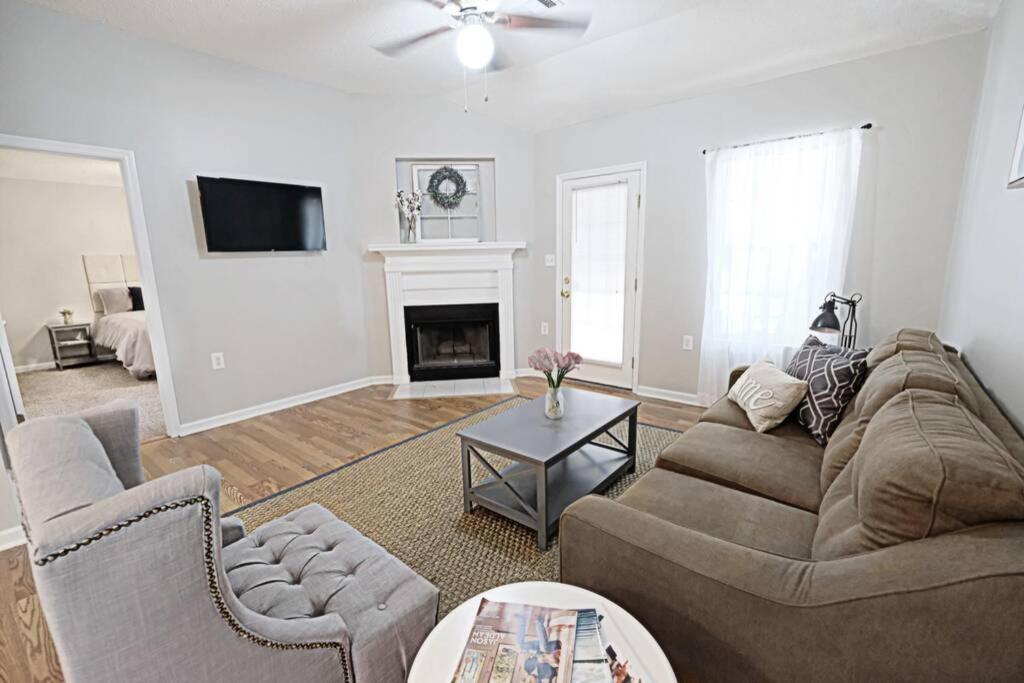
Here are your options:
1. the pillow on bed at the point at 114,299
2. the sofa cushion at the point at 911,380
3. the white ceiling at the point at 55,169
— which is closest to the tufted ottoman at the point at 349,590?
the sofa cushion at the point at 911,380

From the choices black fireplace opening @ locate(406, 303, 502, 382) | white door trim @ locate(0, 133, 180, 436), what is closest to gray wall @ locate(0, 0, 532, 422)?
white door trim @ locate(0, 133, 180, 436)

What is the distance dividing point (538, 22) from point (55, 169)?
5954 mm

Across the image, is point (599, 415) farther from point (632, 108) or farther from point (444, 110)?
point (444, 110)

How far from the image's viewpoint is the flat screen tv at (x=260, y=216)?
3293mm

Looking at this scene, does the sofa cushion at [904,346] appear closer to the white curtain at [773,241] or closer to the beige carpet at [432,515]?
the white curtain at [773,241]

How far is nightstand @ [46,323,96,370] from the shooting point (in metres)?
5.50

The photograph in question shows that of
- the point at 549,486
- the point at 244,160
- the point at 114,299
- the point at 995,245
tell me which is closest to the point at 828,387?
the point at 995,245

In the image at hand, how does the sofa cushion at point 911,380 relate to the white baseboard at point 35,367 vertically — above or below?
above

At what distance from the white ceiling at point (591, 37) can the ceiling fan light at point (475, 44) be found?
458 millimetres

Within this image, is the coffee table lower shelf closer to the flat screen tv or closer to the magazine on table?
the magazine on table

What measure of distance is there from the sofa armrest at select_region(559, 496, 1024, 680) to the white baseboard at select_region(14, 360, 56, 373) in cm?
746

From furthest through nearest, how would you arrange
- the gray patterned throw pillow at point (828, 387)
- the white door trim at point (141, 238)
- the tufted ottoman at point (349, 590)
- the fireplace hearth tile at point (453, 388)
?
the fireplace hearth tile at point (453, 388)
the white door trim at point (141, 238)
the gray patterned throw pillow at point (828, 387)
the tufted ottoman at point (349, 590)

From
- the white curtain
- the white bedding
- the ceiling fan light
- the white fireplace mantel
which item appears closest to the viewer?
the ceiling fan light

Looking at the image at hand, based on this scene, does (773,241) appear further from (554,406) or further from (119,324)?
(119,324)
